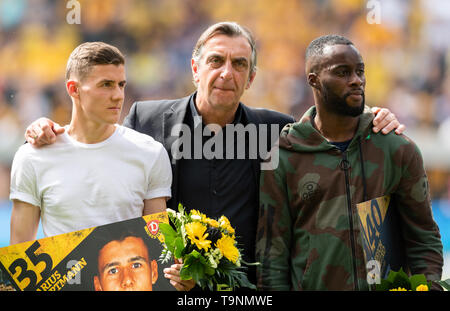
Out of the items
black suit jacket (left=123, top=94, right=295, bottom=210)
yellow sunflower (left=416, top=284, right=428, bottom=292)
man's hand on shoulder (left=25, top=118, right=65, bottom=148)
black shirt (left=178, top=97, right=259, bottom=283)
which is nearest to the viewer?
yellow sunflower (left=416, top=284, right=428, bottom=292)

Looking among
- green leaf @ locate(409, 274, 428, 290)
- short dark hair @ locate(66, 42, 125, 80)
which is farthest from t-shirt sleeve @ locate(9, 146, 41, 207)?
green leaf @ locate(409, 274, 428, 290)

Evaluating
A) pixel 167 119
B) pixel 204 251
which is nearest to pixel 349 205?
pixel 204 251

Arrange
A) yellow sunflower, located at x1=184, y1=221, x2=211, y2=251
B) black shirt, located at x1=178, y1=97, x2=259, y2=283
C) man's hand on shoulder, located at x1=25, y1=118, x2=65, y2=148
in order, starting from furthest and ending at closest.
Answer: black shirt, located at x1=178, y1=97, x2=259, y2=283 < man's hand on shoulder, located at x1=25, y1=118, x2=65, y2=148 < yellow sunflower, located at x1=184, y1=221, x2=211, y2=251

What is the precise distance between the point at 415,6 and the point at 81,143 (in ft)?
25.7

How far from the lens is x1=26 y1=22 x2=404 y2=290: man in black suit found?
2777 mm

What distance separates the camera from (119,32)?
9.06m

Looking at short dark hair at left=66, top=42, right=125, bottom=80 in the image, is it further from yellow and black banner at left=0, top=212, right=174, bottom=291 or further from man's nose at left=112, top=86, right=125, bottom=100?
yellow and black banner at left=0, top=212, right=174, bottom=291

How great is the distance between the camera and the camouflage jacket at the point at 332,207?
2.46 m

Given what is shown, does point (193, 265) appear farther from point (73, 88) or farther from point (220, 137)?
point (73, 88)

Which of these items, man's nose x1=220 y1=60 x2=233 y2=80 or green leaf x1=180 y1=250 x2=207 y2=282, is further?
man's nose x1=220 y1=60 x2=233 y2=80

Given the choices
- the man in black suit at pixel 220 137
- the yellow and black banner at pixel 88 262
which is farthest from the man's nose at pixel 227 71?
the yellow and black banner at pixel 88 262

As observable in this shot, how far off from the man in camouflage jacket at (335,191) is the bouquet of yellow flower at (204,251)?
25cm
